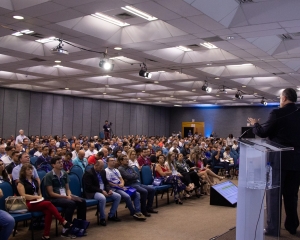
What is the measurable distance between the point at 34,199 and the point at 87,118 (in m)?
18.0

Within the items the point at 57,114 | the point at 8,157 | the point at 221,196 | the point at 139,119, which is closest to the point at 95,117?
the point at 57,114

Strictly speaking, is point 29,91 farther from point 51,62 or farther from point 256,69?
point 256,69

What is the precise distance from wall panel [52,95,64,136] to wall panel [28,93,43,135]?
0.93 m

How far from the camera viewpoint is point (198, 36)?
7.07 m

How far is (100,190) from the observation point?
5922 mm

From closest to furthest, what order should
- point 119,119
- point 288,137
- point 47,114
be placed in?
point 288,137
point 47,114
point 119,119

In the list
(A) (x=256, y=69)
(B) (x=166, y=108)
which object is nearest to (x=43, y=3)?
(A) (x=256, y=69)

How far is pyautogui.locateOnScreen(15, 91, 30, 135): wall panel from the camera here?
18891mm

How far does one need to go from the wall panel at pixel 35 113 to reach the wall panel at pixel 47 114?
202 millimetres

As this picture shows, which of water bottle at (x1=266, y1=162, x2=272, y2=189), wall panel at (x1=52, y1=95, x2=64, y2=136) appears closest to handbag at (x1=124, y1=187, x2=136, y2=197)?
water bottle at (x1=266, y1=162, x2=272, y2=189)

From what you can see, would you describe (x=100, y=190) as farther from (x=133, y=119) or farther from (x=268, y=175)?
(x=133, y=119)

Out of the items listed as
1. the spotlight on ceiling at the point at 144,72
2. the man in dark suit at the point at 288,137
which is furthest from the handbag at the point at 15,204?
the spotlight on ceiling at the point at 144,72

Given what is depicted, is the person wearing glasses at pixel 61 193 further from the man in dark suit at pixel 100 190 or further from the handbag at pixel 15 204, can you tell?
the handbag at pixel 15 204

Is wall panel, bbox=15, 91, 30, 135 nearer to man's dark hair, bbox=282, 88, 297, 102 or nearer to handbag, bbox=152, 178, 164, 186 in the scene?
handbag, bbox=152, 178, 164, 186
